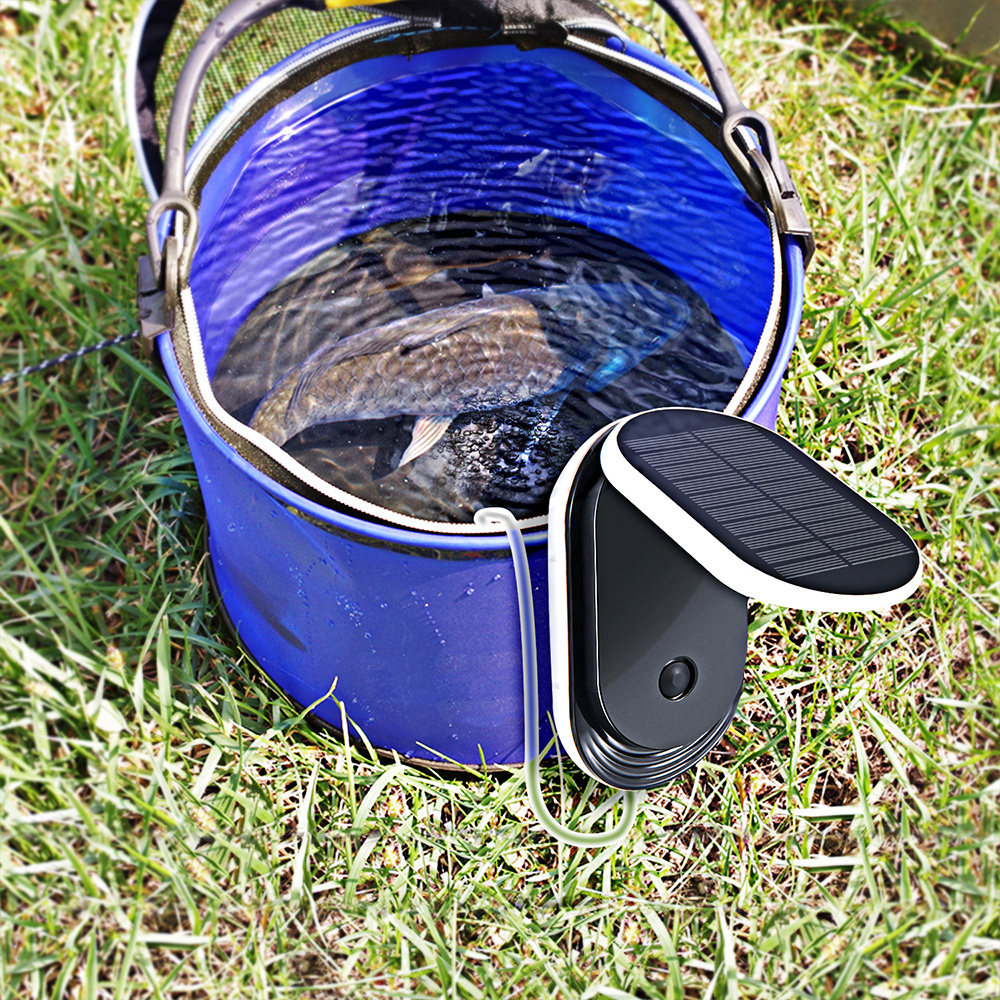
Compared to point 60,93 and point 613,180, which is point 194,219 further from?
point 60,93

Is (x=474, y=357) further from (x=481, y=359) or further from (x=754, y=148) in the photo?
(x=754, y=148)

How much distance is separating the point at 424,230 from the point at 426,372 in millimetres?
320

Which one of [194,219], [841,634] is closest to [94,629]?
[194,219]

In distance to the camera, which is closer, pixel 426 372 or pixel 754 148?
pixel 754 148

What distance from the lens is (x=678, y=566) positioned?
95 cm

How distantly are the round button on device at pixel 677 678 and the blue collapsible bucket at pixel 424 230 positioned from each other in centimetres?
14

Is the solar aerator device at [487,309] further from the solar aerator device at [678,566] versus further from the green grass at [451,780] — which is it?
the green grass at [451,780]

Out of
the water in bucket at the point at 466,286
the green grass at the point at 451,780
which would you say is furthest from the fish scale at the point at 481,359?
the green grass at the point at 451,780

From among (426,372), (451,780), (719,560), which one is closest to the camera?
(719,560)

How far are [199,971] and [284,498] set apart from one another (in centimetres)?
60

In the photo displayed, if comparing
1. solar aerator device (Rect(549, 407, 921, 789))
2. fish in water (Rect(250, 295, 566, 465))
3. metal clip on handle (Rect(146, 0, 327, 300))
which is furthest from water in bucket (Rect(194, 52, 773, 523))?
solar aerator device (Rect(549, 407, 921, 789))

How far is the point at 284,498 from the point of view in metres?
0.94

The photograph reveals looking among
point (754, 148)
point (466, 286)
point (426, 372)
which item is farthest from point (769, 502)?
point (466, 286)

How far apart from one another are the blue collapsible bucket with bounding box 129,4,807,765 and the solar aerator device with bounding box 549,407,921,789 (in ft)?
0.21
